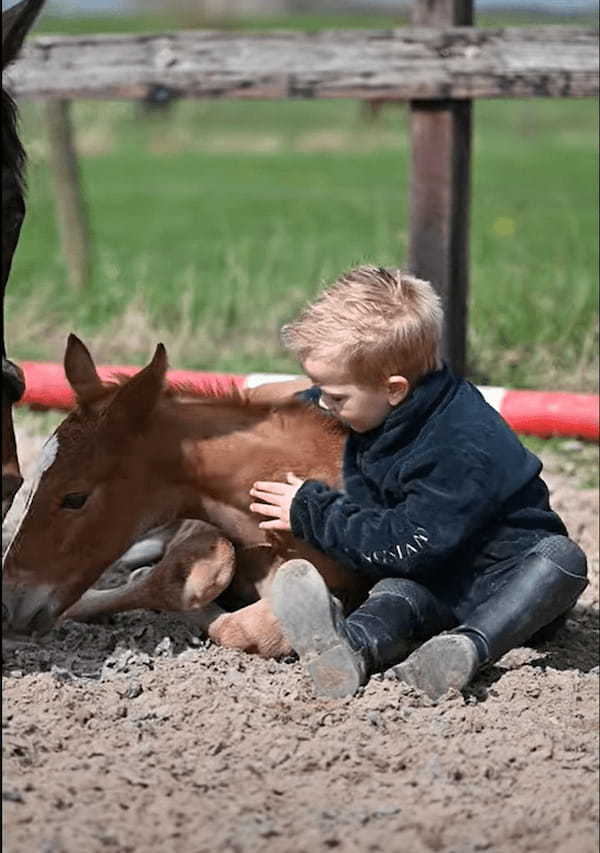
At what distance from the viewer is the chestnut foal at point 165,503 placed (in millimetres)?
4102

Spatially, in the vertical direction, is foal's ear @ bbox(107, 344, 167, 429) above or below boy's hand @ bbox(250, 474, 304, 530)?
above

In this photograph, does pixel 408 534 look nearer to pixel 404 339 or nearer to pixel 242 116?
pixel 404 339

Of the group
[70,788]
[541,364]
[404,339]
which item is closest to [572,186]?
[541,364]

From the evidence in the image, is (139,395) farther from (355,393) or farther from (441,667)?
(441,667)

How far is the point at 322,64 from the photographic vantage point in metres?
7.05

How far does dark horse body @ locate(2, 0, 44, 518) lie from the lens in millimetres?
3588

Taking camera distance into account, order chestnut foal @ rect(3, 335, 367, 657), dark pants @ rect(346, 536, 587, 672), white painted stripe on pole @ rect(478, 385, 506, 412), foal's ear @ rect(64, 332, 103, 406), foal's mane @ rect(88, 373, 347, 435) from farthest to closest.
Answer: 1. white painted stripe on pole @ rect(478, 385, 506, 412)
2. foal's mane @ rect(88, 373, 347, 435)
3. foal's ear @ rect(64, 332, 103, 406)
4. chestnut foal @ rect(3, 335, 367, 657)
5. dark pants @ rect(346, 536, 587, 672)

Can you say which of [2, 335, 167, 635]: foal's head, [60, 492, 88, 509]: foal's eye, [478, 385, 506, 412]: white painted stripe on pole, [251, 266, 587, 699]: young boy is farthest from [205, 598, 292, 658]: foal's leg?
[478, 385, 506, 412]: white painted stripe on pole

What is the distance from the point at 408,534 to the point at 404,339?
0.52 meters

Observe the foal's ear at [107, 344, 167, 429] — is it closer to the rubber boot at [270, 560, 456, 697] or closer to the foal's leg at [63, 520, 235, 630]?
the foal's leg at [63, 520, 235, 630]

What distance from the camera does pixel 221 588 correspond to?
14.0 feet

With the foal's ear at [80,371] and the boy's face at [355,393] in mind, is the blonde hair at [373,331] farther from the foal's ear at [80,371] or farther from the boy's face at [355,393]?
the foal's ear at [80,371]

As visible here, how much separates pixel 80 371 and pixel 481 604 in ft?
4.25

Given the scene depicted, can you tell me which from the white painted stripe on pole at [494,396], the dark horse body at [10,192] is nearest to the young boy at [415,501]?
the dark horse body at [10,192]
